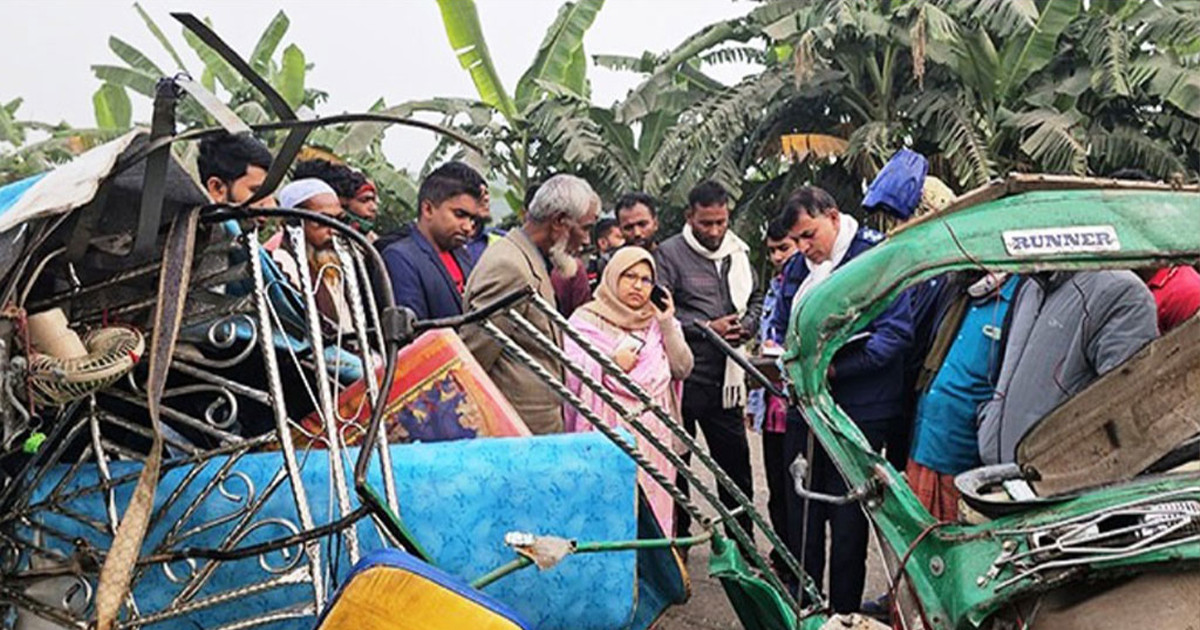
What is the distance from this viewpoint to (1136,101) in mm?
11195

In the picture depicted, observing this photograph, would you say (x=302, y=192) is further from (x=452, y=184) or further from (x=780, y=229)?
(x=780, y=229)

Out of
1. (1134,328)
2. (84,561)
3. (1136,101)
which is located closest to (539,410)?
(84,561)

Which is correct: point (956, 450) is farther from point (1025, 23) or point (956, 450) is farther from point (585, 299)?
point (1025, 23)

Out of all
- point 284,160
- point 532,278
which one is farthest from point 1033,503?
point 532,278

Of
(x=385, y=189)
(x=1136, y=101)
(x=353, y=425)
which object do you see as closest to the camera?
(x=353, y=425)

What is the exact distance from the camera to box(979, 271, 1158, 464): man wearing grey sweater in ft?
9.33

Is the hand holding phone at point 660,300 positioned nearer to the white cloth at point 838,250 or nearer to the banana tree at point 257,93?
the white cloth at point 838,250

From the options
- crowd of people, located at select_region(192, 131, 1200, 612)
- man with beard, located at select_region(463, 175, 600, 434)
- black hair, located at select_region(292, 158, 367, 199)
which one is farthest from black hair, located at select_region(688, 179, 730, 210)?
black hair, located at select_region(292, 158, 367, 199)

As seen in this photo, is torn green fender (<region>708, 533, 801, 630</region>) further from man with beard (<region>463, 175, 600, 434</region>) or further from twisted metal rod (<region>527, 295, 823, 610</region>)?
man with beard (<region>463, 175, 600, 434</region>)

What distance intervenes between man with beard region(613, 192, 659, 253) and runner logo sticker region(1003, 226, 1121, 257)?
3650mm

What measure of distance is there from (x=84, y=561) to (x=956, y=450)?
101 inches

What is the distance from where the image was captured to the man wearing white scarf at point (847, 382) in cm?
373

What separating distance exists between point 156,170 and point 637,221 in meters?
3.59

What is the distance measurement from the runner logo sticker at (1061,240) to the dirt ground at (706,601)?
2.51 metres
